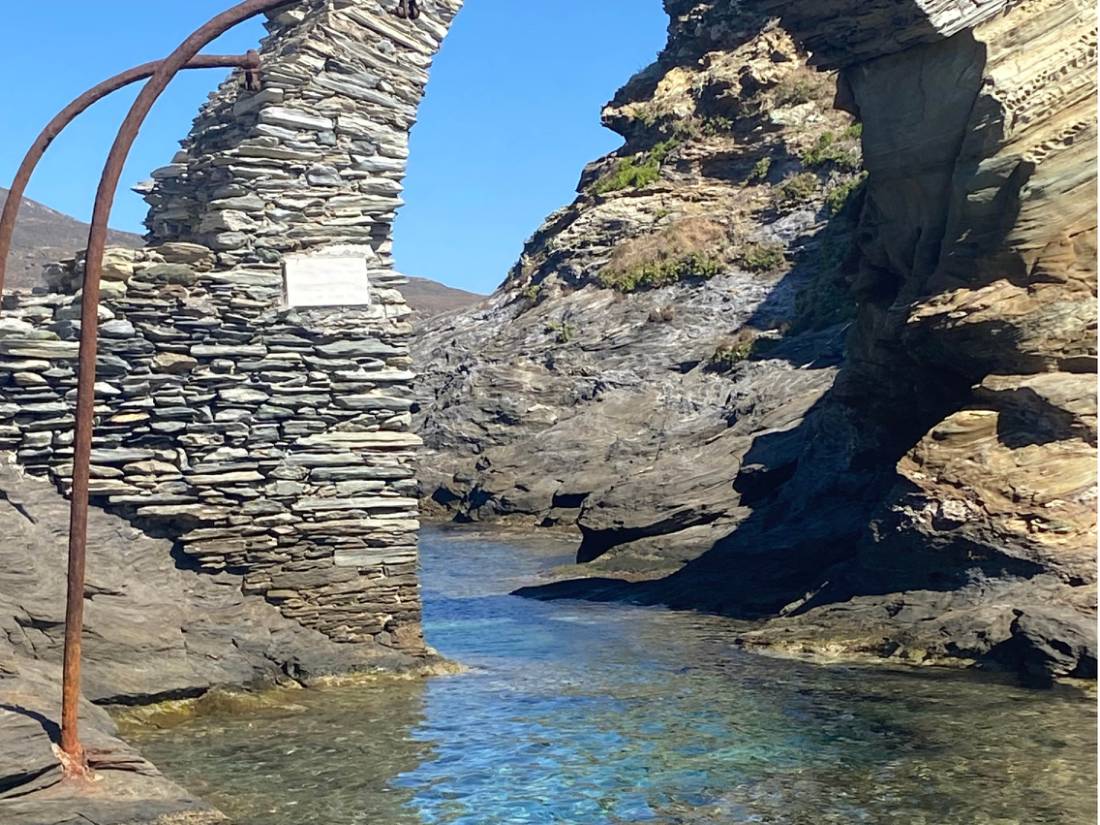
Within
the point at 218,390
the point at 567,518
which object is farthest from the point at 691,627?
the point at 567,518

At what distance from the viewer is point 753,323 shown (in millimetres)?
31188

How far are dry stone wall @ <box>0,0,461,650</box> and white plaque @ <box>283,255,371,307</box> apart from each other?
8 cm

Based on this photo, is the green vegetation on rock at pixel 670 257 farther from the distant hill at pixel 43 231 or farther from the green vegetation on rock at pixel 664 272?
the distant hill at pixel 43 231

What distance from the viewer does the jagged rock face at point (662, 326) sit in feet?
76.0

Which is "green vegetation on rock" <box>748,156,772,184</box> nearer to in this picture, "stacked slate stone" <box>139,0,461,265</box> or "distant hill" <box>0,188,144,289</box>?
"distant hill" <box>0,188,144,289</box>

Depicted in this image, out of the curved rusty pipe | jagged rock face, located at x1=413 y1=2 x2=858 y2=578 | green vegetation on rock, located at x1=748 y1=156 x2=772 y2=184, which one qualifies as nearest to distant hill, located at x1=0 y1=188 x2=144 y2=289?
jagged rock face, located at x1=413 y1=2 x2=858 y2=578

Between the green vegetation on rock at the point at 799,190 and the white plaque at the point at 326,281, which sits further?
the green vegetation on rock at the point at 799,190

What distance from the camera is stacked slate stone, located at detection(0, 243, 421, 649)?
10.3m

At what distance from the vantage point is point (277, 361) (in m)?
10.8

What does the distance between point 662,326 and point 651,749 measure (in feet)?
80.7

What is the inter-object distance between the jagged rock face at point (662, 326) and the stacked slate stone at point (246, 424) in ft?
27.4

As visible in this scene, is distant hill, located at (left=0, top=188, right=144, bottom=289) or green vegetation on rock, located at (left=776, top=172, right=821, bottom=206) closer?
green vegetation on rock, located at (left=776, top=172, right=821, bottom=206)

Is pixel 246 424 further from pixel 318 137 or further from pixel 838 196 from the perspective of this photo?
pixel 838 196

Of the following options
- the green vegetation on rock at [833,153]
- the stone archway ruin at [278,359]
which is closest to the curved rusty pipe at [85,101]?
the stone archway ruin at [278,359]
